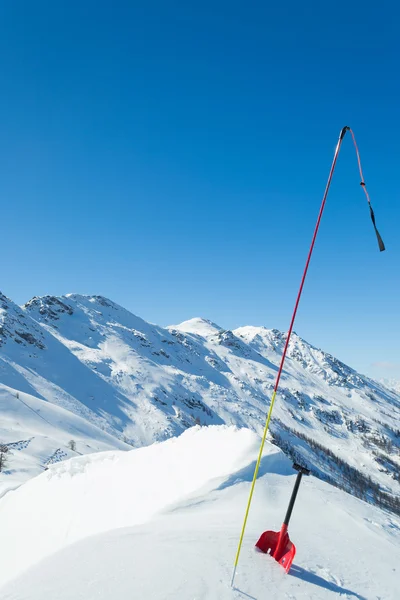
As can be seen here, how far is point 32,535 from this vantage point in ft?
45.1

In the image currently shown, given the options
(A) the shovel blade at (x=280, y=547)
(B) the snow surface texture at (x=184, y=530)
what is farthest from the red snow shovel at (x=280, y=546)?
(B) the snow surface texture at (x=184, y=530)

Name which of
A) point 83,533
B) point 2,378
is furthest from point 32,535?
point 2,378

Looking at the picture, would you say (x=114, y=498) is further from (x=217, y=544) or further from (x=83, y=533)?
(x=217, y=544)

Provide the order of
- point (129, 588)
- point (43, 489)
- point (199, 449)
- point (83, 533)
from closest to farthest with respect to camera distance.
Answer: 1. point (129, 588)
2. point (83, 533)
3. point (199, 449)
4. point (43, 489)

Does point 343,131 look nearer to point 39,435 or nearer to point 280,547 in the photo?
point 280,547

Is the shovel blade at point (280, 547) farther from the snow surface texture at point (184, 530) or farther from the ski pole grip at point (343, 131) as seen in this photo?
the ski pole grip at point (343, 131)

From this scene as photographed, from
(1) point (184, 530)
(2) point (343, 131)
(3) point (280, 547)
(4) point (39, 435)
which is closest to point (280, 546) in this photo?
(3) point (280, 547)

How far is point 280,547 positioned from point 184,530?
268cm

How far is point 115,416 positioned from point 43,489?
182m

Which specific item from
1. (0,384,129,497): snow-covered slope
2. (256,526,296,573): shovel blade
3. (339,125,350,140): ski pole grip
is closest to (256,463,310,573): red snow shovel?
(256,526,296,573): shovel blade

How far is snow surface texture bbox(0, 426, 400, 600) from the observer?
6.75m

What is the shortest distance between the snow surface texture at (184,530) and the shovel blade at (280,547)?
0.19m

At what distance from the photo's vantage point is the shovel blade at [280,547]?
7.41 meters

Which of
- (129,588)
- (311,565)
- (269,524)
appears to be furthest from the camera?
(269,524)
